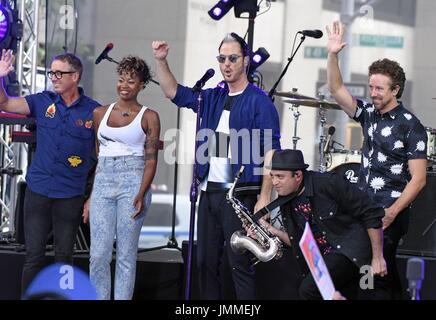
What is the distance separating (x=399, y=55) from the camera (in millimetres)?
10227

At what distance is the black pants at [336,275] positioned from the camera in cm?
495

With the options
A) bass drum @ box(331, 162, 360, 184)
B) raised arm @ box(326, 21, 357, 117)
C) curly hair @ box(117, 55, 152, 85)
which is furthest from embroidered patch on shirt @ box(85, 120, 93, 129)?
bass drum @ box(331, 162, 360, 184)

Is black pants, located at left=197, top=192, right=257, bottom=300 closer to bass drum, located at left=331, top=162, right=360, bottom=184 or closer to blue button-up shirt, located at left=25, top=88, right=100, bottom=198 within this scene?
blue button-up shirt, located at left=25, top=88, right=100, bottom=198

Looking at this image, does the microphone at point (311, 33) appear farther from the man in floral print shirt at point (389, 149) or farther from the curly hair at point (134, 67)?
the curly hair at point (134, 67)

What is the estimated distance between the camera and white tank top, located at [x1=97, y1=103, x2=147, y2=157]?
19.2 feet

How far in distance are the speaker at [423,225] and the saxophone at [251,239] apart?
1342 mm

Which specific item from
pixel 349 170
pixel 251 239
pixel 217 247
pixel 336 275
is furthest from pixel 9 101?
pixel 349 170

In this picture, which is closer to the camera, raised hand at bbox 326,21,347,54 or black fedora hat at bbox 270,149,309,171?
black fedora hat at bbox 270,149,309,171

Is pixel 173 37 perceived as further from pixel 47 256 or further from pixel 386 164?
pixel 386 164

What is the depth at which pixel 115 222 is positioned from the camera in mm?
5840

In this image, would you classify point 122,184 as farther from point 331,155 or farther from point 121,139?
point 331,155

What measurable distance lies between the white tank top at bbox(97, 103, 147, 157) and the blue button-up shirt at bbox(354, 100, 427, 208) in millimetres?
1504
